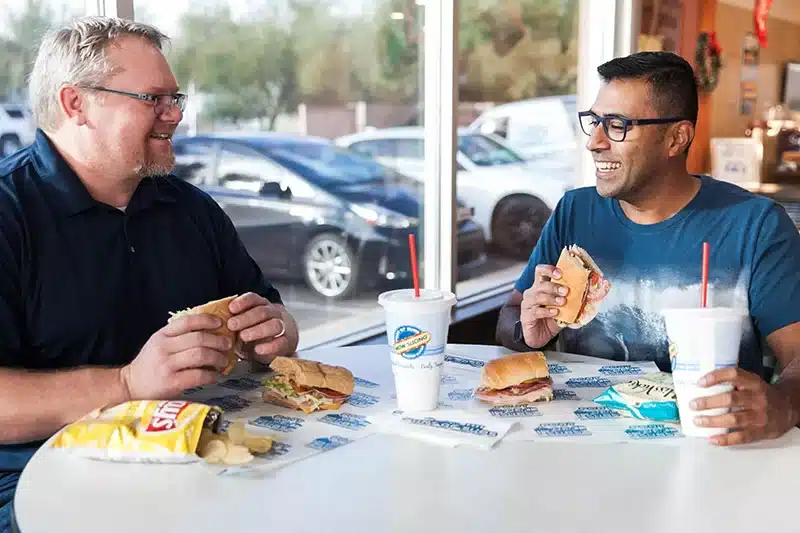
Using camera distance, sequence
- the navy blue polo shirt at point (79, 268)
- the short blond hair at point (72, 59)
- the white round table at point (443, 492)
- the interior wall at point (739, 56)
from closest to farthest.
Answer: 1. the white round table at point (443, 492)
2. the navy blue polo shirt at point (79, 268)
3. the short blond hair at point (72, 59)
4. the interior wall at point (739, 56)

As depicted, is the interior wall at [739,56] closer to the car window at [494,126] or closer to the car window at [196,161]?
the car window at [494,126]

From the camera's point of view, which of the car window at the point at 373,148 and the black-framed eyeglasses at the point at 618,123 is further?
the car window at the point at 373,148

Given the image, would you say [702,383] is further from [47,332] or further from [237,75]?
[237,75]

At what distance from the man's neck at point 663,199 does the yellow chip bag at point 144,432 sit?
43.2 inches

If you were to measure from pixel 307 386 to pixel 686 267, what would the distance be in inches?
35.0

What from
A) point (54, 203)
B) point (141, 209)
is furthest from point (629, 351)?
point (54, 203)

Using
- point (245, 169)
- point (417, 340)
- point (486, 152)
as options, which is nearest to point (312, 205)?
point (245, 169)

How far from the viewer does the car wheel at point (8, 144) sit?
208 centimetres

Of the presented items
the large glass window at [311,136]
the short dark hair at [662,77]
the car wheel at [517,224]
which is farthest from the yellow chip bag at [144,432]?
the car wheel at [517,224]

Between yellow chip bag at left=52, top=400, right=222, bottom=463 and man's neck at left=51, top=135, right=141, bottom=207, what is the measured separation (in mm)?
604

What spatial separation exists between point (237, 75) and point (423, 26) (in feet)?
2.64

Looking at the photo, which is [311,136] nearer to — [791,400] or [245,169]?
[245,169]

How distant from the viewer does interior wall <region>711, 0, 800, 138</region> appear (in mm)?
5824

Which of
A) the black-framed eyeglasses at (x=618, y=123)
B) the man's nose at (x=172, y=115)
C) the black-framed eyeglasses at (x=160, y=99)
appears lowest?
the black-framed eyeglasses at (x=618, y=123)
